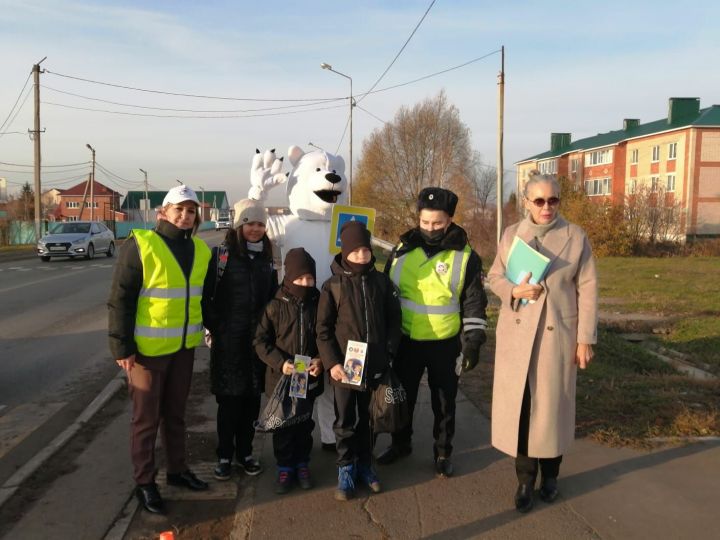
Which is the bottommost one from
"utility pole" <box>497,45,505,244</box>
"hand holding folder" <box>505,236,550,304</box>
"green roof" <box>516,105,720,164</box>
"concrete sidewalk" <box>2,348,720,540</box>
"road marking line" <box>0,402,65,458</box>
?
"road marking line" <box>0,402,65,458</box>

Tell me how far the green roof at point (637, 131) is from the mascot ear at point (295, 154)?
150 feet

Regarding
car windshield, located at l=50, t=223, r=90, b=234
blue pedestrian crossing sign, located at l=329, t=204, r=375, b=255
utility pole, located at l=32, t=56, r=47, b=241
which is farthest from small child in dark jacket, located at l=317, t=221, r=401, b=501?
utility pole, located at l=32, t=56, r=47, b=241

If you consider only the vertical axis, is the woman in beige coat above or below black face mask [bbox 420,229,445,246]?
below

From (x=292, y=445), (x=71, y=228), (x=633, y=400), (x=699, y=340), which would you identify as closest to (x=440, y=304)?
(x=292, y=445)

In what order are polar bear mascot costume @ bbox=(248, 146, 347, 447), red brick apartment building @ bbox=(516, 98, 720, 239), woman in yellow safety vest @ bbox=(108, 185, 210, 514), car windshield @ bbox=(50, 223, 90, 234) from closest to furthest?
1. woman in yellow safety vest @ bbox=(108, 185, 210, 514)
2. polar bear mascot costume @ bbox=(248, 146, 347, 447)
3. car windshield @ bbox=(50, 223, 90, 234)
4. red brick apartment building @ bbox=(516, 98, 720, 239)

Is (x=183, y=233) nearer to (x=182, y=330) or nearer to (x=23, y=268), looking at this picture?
(x=182, y=330)

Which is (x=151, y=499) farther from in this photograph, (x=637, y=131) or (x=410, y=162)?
(x=637, y=131)

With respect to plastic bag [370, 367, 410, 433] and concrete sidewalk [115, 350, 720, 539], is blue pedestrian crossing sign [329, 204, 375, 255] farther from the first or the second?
concrete sidewalk [115, 350, 720, 539]

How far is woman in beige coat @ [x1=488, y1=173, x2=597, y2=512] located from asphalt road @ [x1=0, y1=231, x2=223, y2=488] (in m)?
3.38

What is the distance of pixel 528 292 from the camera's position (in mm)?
3537

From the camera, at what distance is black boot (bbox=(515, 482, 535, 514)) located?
11.6 feet

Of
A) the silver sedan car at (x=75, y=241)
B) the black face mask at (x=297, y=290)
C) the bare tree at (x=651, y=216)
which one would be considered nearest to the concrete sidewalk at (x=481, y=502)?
the black face mask at (x=297, y=290)

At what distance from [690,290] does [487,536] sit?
13.6 metres

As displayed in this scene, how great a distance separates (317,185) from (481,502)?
2.69 meters
